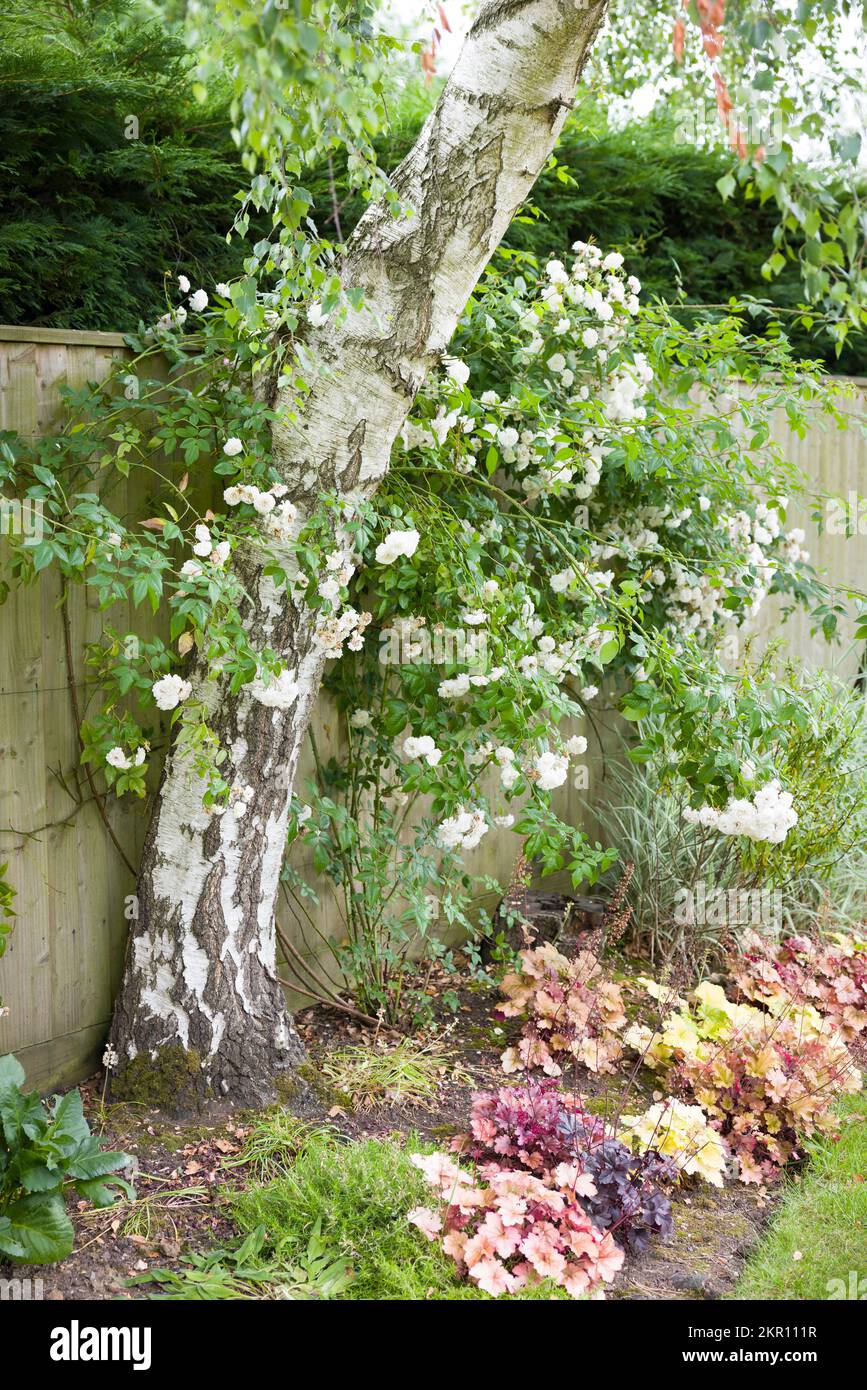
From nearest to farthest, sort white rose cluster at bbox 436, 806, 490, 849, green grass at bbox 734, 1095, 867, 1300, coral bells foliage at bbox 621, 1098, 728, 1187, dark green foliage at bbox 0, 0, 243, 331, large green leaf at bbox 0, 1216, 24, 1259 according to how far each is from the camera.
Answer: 1. large green leaf at bbox 0, 1216, 24, 1259
2. green grass at bbox 734, 1095, 867, 1300
3. coral bells foliage at bbox 621, 1098, 728, 1187
4. white rose cluster at bbox 436, 806, 490, 849
5. dark green foliage at bbox 0, 0, 243, 331

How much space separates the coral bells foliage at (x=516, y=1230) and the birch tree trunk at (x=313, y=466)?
26.9 inches

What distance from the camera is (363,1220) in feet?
8.08

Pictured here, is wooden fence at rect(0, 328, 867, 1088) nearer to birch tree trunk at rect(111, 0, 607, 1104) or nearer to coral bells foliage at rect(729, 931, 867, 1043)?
birch tree trunk at rect(111, 0, 607, 1104)

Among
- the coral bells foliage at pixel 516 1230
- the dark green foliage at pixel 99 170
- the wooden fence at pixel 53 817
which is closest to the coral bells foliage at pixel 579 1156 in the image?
the coral bells foliage at pixel 516 1230

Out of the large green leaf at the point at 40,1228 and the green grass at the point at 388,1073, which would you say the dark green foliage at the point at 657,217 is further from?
the large green leaf at the point at 40,1228

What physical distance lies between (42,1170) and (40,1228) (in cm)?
11

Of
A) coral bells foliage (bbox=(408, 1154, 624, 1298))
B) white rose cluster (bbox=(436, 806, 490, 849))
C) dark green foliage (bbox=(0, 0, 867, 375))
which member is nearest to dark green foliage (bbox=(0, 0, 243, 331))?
dark green foliage (bbox=(0, 0, 867, 375))

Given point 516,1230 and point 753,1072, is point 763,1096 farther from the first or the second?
point 516,1230

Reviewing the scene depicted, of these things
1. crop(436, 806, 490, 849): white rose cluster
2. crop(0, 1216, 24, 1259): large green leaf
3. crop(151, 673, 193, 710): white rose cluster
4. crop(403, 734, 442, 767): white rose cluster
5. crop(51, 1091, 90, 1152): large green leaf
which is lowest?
crop(0, 1216, 24, 1259): large green leaf

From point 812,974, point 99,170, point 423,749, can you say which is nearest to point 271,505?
point 423,749

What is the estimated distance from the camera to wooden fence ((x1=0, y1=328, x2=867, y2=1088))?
9.16 feet

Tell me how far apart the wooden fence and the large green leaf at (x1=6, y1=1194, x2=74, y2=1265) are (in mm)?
601
